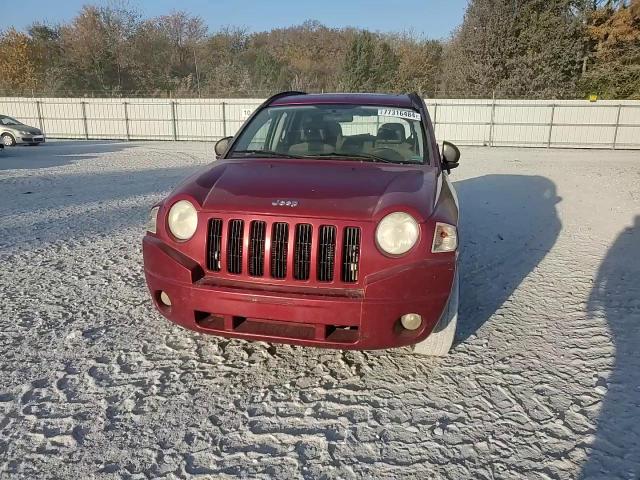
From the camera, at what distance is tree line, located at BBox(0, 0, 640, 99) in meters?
29.7

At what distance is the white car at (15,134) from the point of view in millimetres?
19109

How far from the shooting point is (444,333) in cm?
301

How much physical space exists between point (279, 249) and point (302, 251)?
132 millimetres

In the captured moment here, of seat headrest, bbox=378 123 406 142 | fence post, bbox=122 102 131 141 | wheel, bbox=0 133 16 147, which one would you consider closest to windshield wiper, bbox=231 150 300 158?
seat headrest, bbox=378 123 406 142

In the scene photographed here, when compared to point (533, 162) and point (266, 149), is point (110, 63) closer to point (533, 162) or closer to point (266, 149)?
point (533, 162)

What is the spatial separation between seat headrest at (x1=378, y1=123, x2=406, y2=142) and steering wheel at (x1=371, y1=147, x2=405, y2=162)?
0.17 metres

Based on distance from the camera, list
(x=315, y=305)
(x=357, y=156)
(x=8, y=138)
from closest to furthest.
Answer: (x=315, y=305) → (x=357, y=156) → (x=8, y=138)

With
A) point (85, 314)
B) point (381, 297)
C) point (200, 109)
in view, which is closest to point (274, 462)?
point (381, 297)

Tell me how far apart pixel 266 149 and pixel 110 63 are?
4248 cm

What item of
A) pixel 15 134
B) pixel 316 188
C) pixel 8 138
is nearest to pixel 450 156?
pixel 316 188

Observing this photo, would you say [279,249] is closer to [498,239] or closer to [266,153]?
[266,153]

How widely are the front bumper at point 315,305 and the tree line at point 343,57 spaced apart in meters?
24.8

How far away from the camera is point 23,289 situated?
416 cm

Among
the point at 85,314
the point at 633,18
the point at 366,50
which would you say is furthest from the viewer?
the point at 366,50
